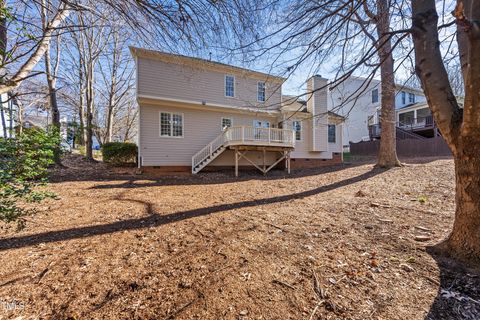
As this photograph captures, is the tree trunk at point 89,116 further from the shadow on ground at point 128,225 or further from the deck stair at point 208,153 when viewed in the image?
the shadow on ground at point 128,225

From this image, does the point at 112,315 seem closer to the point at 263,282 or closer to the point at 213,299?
the point at 213,299

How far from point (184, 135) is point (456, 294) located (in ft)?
37.1

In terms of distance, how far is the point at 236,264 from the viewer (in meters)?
2.43

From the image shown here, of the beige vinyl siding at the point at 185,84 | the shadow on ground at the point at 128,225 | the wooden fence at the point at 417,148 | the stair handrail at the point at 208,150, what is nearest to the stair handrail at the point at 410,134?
the wooden fence at the point at 417,148

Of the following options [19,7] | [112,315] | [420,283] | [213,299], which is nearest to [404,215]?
[420,283]

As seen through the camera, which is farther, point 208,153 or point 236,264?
point 208,153

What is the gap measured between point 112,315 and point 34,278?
4.16ft

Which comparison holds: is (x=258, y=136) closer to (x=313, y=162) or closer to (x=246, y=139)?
(x=246, y=139)

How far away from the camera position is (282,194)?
652 cm

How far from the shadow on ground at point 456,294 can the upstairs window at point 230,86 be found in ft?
39.7

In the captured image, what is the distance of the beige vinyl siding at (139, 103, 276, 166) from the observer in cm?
1085

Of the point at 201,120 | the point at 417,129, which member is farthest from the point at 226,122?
the point at 417,129

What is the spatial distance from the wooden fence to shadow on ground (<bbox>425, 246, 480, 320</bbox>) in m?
15.2

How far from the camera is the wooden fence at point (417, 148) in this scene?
13.9 meters
